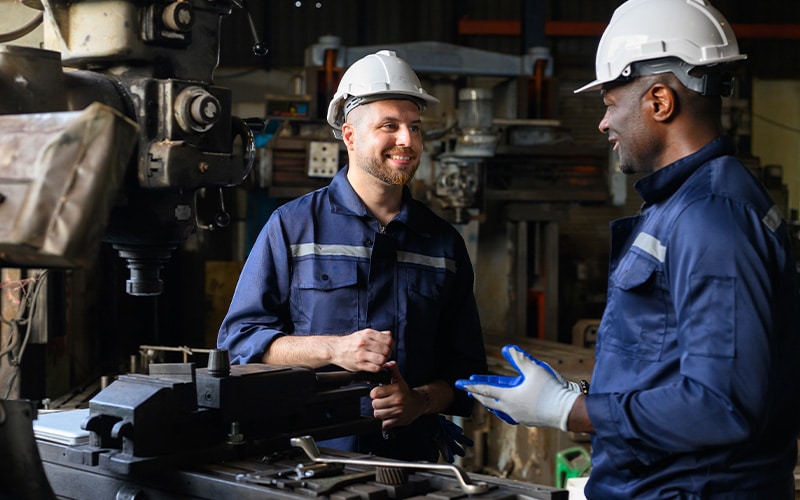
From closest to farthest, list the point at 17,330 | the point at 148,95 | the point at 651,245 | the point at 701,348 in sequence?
1. the point at 701,348
2. the point at 651,245
3. the point at 148,95
4. the point at 17,330

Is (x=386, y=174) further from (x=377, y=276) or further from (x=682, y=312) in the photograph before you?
(x=682, y=312)

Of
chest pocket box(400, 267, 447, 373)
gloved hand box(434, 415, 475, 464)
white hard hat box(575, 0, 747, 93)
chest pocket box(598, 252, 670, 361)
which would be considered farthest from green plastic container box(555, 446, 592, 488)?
white hard hat box(575, 0, 747, 93)

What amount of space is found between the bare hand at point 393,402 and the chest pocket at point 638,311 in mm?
550

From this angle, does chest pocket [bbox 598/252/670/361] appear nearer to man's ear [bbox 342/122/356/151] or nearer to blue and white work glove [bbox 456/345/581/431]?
blue and white work glove [bbox 456/345/581/431]

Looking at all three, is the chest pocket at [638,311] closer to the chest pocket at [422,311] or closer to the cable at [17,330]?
the chest pocket at [422,311]

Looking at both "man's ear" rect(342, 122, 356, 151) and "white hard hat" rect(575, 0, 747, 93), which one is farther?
"man's ear" rect(342, 122, 356, 151)

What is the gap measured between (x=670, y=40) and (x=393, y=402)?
882mm

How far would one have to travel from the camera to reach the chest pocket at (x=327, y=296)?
2088 millimetres

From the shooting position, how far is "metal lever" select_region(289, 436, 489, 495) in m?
1.36

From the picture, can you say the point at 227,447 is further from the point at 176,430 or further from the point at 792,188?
the point at 792,188

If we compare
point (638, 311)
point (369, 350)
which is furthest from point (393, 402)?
point (638, 311)

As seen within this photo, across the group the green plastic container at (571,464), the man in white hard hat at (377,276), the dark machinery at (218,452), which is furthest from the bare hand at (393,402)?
the green plastic container at (571,464)

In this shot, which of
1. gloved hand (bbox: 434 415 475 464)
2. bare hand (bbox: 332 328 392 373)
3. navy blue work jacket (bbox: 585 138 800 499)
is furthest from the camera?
gloved hand (bbox: 434 415 475 464)

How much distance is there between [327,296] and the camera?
2090 mm
